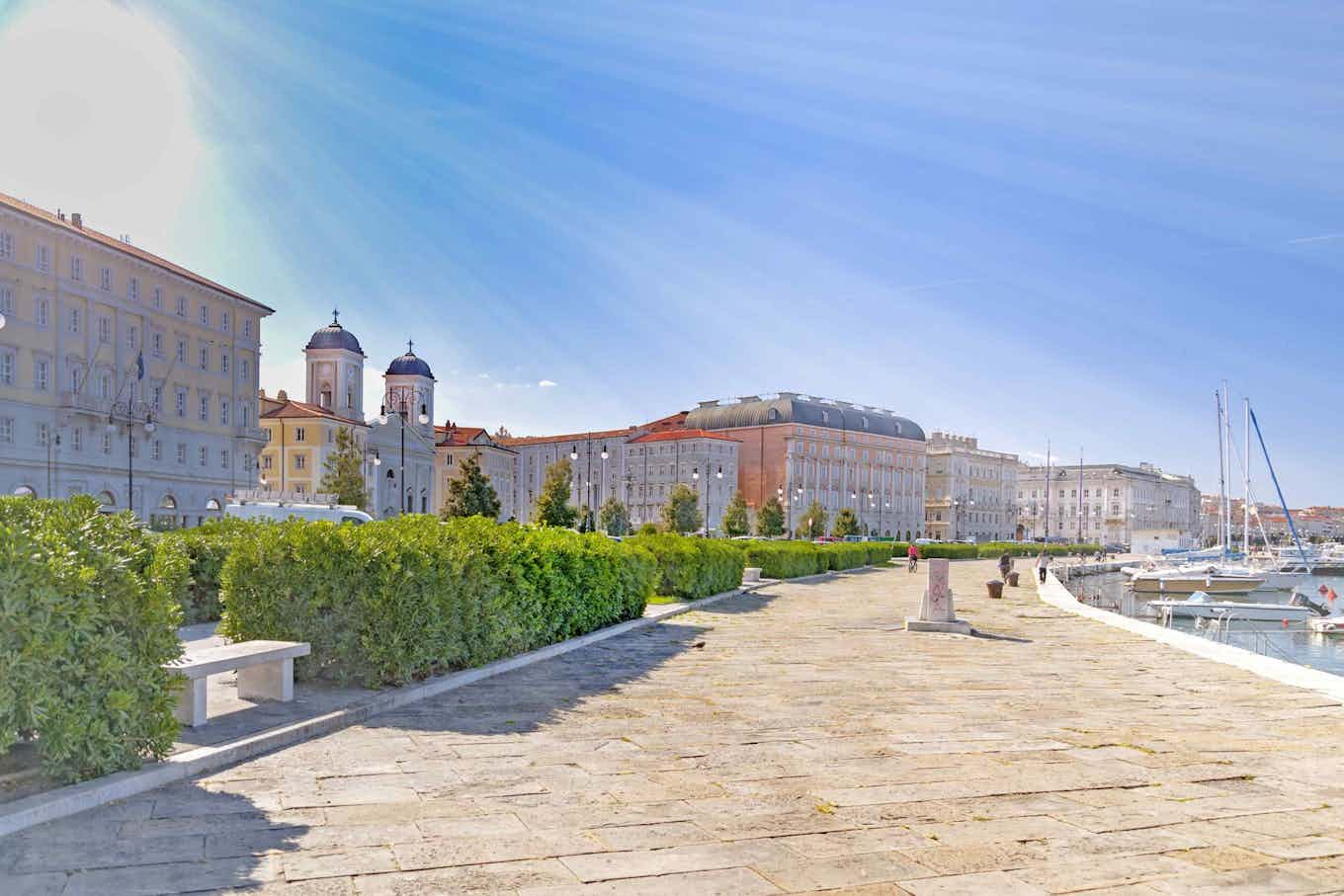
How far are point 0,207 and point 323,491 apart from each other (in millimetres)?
31601

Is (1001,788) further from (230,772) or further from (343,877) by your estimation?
(230,772)

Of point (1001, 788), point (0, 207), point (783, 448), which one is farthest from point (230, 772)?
point (783, 448)

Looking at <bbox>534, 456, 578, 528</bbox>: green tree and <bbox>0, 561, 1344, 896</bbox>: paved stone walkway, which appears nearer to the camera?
<bbox>0, 561, 1344, 896</bbox>: paved stone walkway

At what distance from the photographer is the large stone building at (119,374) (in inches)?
1918

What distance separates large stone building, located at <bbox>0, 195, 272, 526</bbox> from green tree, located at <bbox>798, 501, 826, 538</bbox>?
180 ft

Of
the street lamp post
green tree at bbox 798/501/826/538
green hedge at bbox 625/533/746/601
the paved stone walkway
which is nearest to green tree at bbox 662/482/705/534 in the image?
green tree at bbox 798/501/826/538

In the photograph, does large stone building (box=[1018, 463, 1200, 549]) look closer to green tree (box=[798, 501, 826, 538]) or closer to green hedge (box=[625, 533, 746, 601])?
green tree (box=[798, 501, 826, 538])

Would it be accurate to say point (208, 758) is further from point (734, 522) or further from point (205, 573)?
point (734, 522)

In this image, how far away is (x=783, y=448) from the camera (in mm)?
120938

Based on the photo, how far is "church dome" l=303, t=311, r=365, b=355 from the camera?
98.8 metres

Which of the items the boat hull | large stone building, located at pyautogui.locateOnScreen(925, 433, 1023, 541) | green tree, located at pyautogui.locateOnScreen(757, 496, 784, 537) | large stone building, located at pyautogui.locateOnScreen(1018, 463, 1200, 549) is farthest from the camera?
large stone building, located at pyautogui.locateOnScreen(1018, 463, 1200, 549)

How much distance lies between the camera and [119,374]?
55.5 metres

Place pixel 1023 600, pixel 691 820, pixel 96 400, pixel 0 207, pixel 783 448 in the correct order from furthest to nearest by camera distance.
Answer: pixel 783 448
pixel 96 400
pixel 0 207
pixel 1023 600
pixel 691 820

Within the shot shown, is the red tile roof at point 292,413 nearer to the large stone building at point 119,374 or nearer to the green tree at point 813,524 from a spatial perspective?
the large stone building at point 119,374
